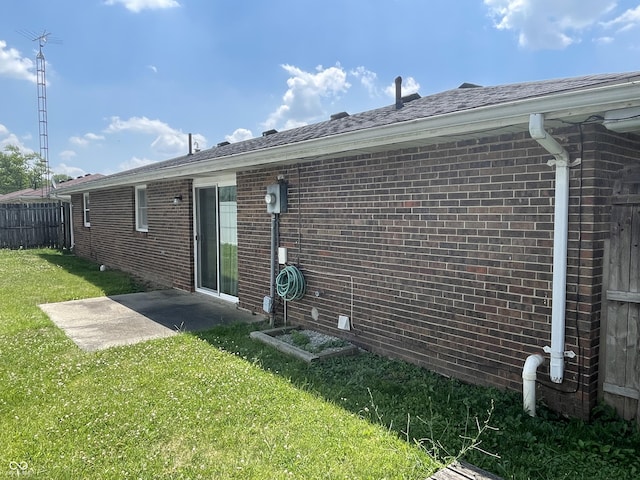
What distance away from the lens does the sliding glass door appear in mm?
7836

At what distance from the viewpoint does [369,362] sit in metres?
4.78

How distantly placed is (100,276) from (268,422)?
9.06 metres

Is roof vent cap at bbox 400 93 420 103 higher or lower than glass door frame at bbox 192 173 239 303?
higher

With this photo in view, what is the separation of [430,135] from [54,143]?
23.9 metres

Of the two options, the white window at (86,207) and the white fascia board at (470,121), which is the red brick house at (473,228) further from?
the white window at (86,207)

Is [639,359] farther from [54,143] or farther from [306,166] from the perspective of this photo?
[54,143]

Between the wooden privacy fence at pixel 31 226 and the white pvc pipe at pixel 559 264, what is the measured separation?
19.4m

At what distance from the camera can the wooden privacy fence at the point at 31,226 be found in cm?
1856

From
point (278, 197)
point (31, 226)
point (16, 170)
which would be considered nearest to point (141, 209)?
point (278, 197)

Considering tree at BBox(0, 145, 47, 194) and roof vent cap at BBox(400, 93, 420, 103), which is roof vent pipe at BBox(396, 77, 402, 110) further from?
tree at BBox(0, 145, 47, 194)

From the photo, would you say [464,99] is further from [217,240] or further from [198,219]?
[198,219]

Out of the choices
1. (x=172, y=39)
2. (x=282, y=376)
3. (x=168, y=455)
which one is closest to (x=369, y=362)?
(x=282, y=376)

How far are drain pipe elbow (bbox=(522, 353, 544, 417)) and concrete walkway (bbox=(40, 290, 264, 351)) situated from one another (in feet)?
13.2

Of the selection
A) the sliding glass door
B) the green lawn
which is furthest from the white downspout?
the sliding glass door
